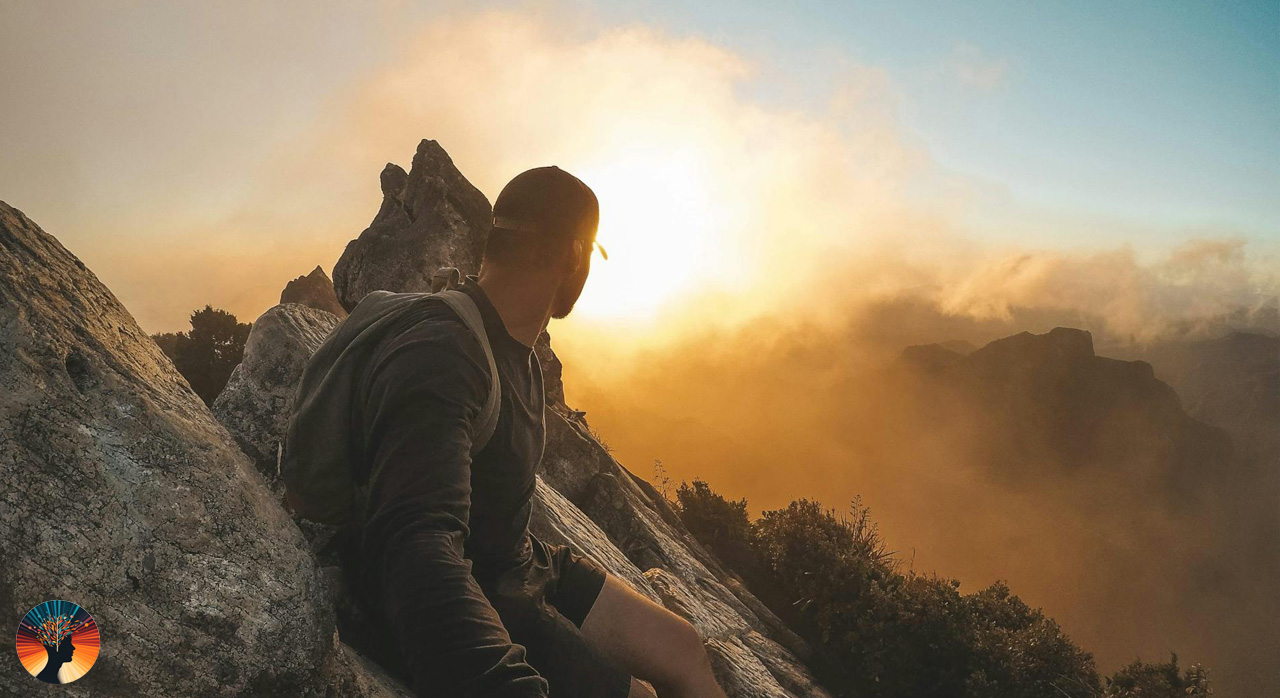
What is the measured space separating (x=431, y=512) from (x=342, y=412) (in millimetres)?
666

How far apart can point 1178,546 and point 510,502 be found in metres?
134

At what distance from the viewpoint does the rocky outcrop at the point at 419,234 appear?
30.0 ft

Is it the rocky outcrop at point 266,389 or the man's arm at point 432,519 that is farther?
the rocky outcrop at point 266,389

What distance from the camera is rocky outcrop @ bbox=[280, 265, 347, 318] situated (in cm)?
1709

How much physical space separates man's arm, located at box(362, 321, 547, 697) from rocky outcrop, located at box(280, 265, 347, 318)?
1657cm

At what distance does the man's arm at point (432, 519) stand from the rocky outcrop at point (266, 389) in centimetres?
176

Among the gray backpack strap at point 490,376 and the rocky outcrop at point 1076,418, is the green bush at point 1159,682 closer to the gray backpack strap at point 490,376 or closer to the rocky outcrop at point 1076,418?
the gray backpack strap at point 490,376

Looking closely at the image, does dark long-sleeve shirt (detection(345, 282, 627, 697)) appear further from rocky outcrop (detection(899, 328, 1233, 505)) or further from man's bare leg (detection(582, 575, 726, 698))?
rocky outcrop (detection(899, 328, 1233, 505))

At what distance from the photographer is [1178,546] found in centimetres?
10162

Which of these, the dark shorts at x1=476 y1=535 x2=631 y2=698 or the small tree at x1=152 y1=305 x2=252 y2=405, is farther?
the small tree at x1=152 y1=305 x2=252 y2=405

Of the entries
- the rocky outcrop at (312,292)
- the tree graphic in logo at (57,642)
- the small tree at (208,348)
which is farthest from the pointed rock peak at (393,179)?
the tree graphic in logo at (57,642)

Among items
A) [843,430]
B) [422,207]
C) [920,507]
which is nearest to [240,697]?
[422,207]

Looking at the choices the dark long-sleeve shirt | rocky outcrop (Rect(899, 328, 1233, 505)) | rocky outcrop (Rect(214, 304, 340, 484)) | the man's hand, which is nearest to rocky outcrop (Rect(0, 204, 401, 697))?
the dark long-sleeve shirt

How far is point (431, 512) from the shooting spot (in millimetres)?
1861
